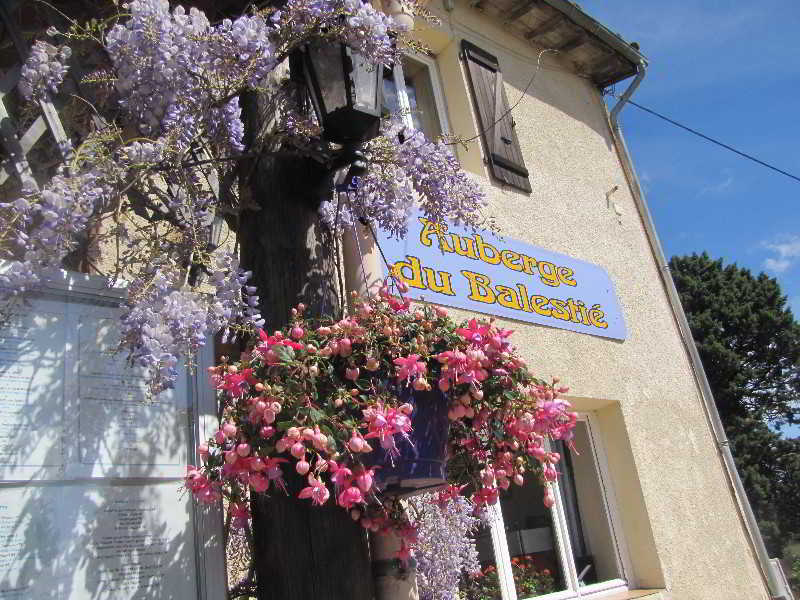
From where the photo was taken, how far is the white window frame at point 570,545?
165 inches

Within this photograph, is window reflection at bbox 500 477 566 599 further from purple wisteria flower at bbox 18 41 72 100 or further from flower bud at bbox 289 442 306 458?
purple wisteria flower at bbox 18 41 72 100

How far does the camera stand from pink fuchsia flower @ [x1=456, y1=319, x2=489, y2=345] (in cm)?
208

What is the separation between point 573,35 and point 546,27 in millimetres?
338

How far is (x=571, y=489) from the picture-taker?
5.07 meters

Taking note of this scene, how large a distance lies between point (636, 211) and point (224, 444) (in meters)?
5.77

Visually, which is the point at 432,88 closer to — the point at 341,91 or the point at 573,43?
the point at 573,43

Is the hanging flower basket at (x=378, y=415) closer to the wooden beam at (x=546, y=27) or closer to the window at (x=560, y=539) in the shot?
the window at (x=560, y=539)

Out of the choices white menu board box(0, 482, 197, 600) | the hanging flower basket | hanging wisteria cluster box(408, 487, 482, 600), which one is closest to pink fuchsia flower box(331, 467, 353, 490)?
the hanging flower basket

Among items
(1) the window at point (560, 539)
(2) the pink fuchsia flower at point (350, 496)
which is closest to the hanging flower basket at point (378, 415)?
(2) the pink fuchsia flower at point (350, 496)

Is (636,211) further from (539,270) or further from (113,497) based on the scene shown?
(113,497)

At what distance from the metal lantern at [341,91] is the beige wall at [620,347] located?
2620 millimetres

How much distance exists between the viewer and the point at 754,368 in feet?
84.3

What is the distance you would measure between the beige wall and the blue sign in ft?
0.40

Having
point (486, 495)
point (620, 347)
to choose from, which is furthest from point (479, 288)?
point (486, 495)
